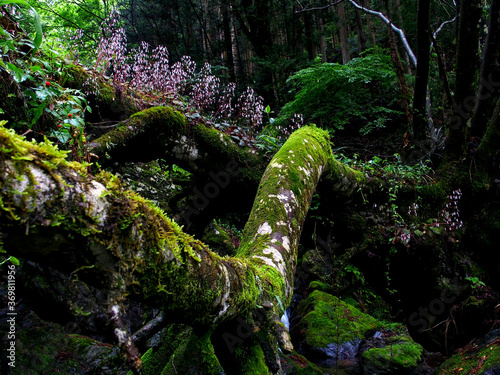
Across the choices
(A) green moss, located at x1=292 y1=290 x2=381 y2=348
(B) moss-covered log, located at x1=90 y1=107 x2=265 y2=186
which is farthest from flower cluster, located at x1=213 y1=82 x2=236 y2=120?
(A) green moss, located at x1=292 y1=290 x2=381 y2=348

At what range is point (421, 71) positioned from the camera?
5.33m

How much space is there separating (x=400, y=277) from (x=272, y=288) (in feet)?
15.2

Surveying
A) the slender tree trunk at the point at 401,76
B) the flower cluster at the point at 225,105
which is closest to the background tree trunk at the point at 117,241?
the flower cluster at the point at 225,105

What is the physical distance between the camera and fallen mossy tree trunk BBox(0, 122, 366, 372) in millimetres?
696

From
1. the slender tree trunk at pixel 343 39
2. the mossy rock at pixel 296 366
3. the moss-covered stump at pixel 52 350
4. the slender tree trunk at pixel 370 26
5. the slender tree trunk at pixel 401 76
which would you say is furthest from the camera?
the slender tree trunk at pixel 370 26

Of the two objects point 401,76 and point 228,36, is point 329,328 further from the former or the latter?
point 228,36

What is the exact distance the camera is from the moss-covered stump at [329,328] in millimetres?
4195

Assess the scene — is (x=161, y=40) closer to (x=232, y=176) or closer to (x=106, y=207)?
(x=232, y=176)

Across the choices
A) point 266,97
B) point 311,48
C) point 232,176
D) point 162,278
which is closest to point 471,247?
point 232,176

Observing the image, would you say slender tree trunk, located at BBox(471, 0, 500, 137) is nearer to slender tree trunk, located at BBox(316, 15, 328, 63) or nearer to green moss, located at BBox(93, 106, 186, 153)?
green moss, located at BBox(93, 106, 186, 153)

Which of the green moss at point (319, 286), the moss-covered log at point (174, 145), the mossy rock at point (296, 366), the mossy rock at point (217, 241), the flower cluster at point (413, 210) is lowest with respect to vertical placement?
the green moss at point (319, 286)

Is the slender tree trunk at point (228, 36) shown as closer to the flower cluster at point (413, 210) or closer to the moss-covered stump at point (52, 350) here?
the flower cluster at point (413, 210)

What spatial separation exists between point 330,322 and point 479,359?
186 centimetres

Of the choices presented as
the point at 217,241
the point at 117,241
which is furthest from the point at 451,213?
the point at 117,241
